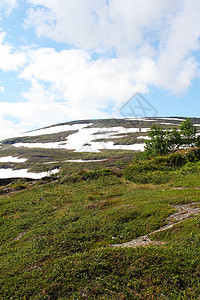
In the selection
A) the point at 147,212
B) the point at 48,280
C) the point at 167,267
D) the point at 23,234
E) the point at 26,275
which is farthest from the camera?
the point at 23,234

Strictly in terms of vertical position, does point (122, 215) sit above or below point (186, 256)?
below

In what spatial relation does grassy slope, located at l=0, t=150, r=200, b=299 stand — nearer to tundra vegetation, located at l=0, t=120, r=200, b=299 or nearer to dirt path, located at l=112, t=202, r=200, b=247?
tundra vegetation, located at l=0, t=120, r=200, b=299

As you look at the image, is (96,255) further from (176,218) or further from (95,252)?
(176,218)

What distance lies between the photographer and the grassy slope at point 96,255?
9.53 metres

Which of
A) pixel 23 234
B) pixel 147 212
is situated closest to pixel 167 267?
pixel 147 212

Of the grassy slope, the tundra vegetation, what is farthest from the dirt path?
the grassy slope

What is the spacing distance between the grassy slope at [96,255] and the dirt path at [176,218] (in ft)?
2.01

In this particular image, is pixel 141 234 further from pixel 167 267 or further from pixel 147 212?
pixel 167 267

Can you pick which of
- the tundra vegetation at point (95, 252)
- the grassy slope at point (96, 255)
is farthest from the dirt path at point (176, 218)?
the grassy slope at point (96, 255)

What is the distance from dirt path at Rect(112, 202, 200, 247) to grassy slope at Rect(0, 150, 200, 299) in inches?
24.2

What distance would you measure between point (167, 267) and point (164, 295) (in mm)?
1625

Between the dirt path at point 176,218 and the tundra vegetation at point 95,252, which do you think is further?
the dirt path at point 176,218

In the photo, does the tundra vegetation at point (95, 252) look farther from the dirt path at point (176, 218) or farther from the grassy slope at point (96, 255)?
the dirt path at point (176, 218)

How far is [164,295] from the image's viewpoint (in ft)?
28.2
